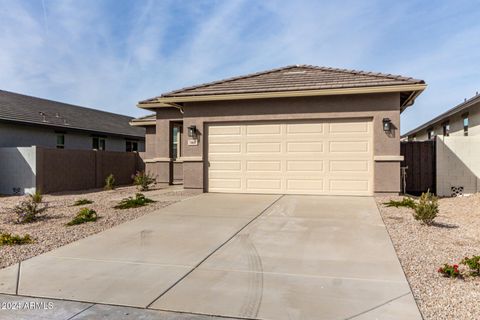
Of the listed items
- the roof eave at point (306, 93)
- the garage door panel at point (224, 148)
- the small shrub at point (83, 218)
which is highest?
the roof eave at point (306, 93)

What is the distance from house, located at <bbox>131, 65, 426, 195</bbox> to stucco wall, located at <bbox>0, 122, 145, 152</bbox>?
A: 1006 cm

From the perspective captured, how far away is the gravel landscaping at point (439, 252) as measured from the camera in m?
3.55

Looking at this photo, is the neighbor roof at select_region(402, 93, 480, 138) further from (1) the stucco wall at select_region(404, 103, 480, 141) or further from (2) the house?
(2) the house

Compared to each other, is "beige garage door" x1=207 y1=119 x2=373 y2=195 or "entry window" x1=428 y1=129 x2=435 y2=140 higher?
"entry window" x1=428 y1=129 x2=435 y2=140

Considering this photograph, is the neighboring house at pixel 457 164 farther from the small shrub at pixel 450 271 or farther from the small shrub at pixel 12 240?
the small shrub at pixel 12 240

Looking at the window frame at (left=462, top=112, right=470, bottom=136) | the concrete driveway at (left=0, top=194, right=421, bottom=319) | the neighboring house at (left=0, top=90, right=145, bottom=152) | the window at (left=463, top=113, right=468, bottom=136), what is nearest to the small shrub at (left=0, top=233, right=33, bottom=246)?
the concrete driveway at (left=0, top=194, right=421, bottom=319)

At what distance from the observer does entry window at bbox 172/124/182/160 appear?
1656 cm

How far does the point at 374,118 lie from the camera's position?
36.0 ft

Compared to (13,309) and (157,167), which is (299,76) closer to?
(157,167)

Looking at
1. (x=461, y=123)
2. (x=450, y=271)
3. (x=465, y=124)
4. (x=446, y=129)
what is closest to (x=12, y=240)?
(x=450, y=271)

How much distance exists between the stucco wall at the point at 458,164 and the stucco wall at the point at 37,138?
19701 mm

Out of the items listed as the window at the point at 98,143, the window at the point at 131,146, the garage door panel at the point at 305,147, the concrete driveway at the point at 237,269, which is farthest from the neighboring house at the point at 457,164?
the window at the point at 131,146

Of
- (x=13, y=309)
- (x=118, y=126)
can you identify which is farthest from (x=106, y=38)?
(x=13, y=309)

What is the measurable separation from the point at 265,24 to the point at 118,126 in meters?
16.7
